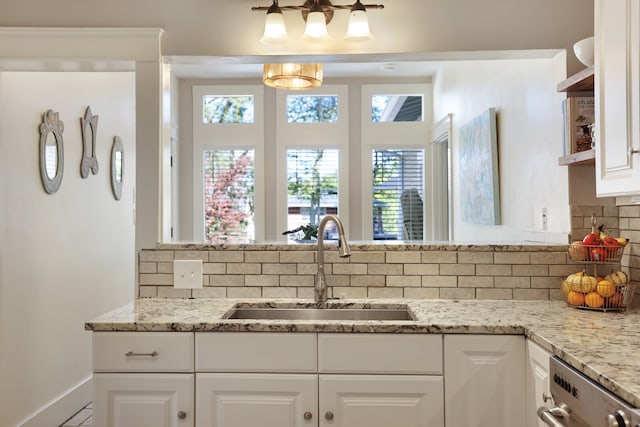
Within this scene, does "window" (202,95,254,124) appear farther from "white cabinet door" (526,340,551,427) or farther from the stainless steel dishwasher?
the stainless steel dishwasher

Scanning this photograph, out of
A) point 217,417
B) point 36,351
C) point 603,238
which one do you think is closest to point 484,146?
point 603,238

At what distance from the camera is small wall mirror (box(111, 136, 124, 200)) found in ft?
12.0

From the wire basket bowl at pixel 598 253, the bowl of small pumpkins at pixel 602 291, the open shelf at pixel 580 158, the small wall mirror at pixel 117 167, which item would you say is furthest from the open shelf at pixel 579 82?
the small wall mirror at pixel 117 167

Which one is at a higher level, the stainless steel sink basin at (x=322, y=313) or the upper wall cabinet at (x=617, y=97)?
the upper wall cabinet at (x=617, y=97)

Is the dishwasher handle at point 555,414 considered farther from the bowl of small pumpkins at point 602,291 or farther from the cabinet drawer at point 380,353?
the bowl of small pumpkins at point 602,291

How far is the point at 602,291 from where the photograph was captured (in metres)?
1.82

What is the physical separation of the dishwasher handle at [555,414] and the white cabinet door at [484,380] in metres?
0.32

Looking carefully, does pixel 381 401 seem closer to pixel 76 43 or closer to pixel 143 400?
pixel 143 400

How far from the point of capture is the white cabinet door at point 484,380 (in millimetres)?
1621

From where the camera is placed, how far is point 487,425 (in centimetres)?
162

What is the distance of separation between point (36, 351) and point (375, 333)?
208cm

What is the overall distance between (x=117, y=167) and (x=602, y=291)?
323 cm

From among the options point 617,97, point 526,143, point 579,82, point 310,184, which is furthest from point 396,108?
point 617,97

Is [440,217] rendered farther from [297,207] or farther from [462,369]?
[462,369]
